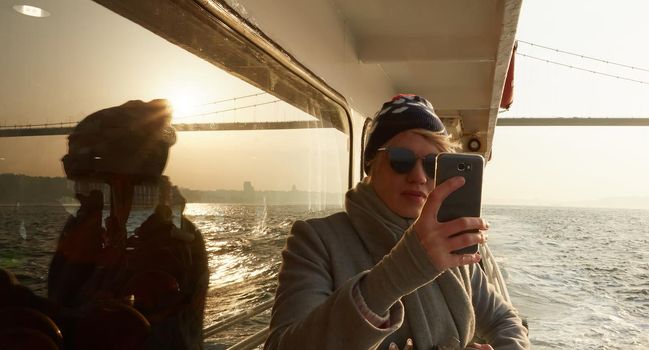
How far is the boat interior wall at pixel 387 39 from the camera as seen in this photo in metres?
1.99

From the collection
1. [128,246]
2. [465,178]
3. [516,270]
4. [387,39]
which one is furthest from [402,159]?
[516,270]

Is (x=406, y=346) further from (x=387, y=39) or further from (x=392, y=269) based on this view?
(x=387, y=39)

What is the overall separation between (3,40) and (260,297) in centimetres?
163

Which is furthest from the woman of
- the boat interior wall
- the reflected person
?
the boat interior wall

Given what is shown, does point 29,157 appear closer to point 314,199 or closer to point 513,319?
point 513,319

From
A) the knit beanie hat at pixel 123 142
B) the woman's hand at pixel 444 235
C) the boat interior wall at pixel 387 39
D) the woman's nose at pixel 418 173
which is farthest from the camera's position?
the boat interior wall at pixel 387 39

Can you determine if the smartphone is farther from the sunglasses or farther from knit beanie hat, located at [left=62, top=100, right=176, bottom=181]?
knit beanie hat, located at [left=62, top=100, right=176, bottom=181]

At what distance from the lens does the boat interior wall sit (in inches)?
78.2

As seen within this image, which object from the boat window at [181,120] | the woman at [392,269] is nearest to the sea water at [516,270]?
the boat window at [181,120]

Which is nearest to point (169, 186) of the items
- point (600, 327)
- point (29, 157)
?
point (29, 157)

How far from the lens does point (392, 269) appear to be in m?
0.82

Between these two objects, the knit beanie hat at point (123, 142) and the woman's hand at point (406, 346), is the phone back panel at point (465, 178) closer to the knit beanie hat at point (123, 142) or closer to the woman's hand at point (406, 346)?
the woman's hand at point (406, 346)

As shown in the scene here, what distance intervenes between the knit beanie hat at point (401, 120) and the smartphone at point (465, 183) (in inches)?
11.6

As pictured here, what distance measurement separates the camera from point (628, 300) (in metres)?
14.2
